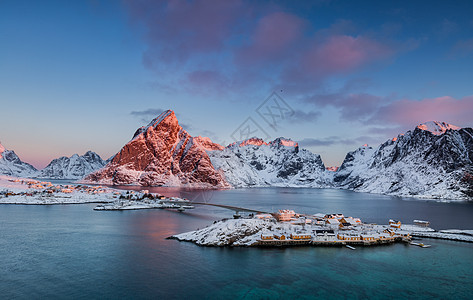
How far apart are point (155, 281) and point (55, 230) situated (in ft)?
156

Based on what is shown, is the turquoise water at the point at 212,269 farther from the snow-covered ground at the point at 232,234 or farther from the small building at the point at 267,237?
the small building at the point at 267,237

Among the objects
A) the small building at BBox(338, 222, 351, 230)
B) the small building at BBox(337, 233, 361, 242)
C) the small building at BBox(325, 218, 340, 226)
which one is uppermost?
the small building at BBox(325, 218, 340, 226)

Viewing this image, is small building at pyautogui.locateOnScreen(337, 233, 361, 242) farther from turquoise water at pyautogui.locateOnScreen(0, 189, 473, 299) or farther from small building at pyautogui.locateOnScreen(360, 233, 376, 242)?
turquoise water at pyautogui.locateOnScreen(0, 189, 473, 299)

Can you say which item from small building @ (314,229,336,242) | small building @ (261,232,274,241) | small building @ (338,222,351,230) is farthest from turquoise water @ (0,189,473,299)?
small building @ (338,222,351,230)

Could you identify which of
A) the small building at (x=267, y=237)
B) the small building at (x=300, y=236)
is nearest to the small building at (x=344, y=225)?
the small building at (x=300, y=236)

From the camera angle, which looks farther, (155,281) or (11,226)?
(11,226)

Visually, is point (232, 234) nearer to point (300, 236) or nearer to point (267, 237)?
point (267, 237)

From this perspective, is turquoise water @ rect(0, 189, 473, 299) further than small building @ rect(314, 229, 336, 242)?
No

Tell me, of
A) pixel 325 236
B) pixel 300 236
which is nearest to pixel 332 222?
pixel 325 236

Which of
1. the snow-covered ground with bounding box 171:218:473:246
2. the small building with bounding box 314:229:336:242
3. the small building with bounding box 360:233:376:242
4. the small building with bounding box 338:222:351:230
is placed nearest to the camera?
the snow-covered ground with bounding box 171:218:473:246

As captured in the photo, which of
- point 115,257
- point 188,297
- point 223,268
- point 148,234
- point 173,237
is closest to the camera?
point 188,297

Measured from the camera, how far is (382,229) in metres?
76.5

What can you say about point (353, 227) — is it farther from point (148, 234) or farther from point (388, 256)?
point (148, 234)

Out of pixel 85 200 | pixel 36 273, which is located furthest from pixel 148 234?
pixel 85 200
